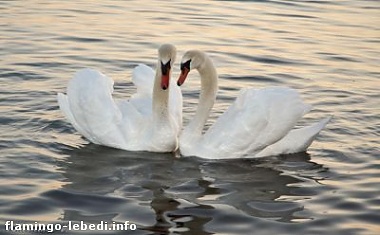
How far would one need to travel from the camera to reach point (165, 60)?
31.7 ft

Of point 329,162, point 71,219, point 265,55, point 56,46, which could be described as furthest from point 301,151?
point 56,46

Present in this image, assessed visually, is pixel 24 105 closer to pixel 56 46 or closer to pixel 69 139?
pixel 69 139

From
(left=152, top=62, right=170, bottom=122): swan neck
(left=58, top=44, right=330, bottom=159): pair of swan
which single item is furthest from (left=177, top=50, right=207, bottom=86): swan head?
(left=152, top=62, right=170, bottom=122): swan neck

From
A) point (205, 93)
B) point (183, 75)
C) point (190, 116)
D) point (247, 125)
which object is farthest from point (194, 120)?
point (190, 116)

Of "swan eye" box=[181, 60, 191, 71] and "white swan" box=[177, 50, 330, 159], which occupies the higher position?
"swan eye" box=[181, 60, 191, 71]

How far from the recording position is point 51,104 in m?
11.6

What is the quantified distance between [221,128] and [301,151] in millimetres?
974

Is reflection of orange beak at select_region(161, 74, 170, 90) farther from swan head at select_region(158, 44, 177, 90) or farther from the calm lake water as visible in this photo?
the calm lake water

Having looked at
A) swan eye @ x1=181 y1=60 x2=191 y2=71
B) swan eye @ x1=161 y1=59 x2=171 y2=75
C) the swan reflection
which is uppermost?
swan eye @ x1=181 y1=60 x2=191 y2=71

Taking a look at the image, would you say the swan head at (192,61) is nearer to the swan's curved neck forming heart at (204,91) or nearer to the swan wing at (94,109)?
the swan's curved neck forming heart at (204,91)

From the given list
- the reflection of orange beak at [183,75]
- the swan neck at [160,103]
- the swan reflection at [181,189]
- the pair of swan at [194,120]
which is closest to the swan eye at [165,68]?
the pair of swan at [194,120]

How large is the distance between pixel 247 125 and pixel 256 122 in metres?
0.10

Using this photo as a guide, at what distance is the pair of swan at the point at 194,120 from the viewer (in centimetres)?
966

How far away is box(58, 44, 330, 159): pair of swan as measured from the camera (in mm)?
9664
